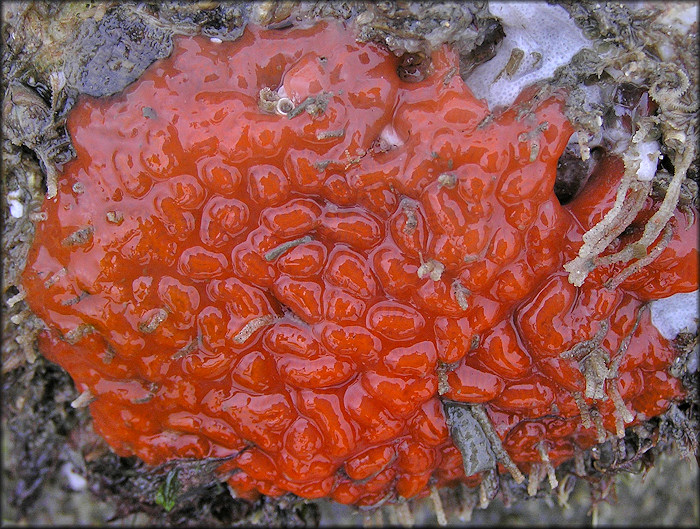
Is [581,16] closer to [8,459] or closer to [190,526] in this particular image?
[190,526]

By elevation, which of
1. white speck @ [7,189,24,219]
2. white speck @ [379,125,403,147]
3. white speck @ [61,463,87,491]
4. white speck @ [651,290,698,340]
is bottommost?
white speck @ [61,463,87,491]

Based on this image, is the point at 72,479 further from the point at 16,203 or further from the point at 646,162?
the point at 646,162

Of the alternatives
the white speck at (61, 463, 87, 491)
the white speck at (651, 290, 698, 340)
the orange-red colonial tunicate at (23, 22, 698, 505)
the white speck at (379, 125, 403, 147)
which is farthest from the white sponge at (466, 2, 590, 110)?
the white speck at (61, 463, 87, 491)

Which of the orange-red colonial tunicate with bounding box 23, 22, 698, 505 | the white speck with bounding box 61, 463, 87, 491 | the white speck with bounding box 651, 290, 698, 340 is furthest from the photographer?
the white speck with bounding box 61, 463, 87, 491

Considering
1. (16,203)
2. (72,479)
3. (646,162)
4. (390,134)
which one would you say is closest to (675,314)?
(646,162)

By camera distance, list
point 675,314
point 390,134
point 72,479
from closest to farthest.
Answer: point 390,134
point 675,314
point 72,479

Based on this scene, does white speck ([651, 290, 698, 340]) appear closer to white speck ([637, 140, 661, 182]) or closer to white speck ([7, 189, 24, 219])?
white speck ([637, 140, 661, 182])

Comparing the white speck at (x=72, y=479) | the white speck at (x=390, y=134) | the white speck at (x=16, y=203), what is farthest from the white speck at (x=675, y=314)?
the white speck at (x=72, y=479)
